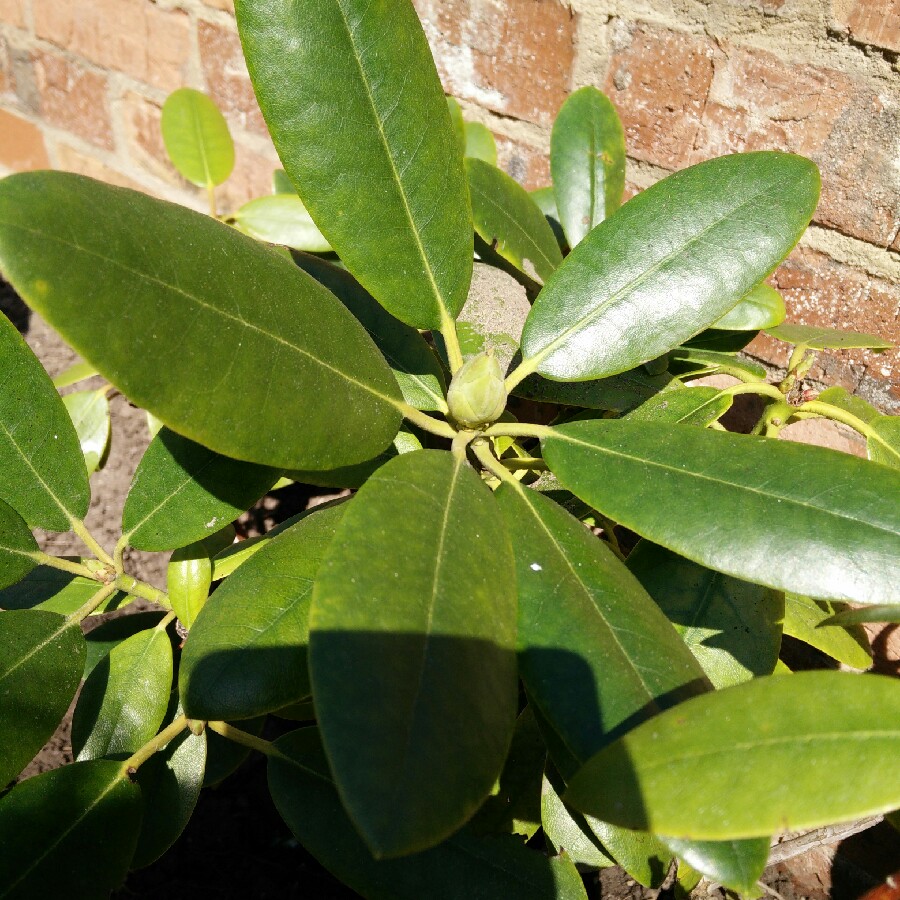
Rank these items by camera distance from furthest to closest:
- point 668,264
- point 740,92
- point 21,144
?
1. point 21,144
2. point 740,92
3. point 668,264

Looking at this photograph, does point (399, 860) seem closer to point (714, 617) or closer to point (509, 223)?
A: point (714, 617)

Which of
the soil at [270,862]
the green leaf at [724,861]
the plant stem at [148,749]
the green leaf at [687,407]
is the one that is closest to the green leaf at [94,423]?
the soil at [270,862]

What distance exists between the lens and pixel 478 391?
2.24ft

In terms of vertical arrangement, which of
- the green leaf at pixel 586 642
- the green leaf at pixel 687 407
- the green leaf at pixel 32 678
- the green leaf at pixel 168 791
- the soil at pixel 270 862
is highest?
the green leaf at pixel 687 407

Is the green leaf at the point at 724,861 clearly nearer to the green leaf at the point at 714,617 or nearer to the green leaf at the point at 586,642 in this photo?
the green leaf at the point at 586,642

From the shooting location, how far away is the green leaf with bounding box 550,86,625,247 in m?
1.03

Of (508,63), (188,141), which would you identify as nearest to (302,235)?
(188,141)

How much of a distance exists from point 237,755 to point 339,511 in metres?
0.52

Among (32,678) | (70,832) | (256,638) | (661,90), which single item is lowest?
(70,832)

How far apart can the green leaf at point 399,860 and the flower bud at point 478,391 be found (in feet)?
1.18

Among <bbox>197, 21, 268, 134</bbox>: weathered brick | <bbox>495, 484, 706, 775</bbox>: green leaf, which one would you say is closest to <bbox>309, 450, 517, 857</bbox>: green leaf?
<bbox>495, 484, 706, 775</bbox>: green leaf

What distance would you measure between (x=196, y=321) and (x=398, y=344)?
0.35 m

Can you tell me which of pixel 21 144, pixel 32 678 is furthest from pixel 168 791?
pixel 21 144

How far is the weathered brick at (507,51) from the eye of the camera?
49.6 inches
